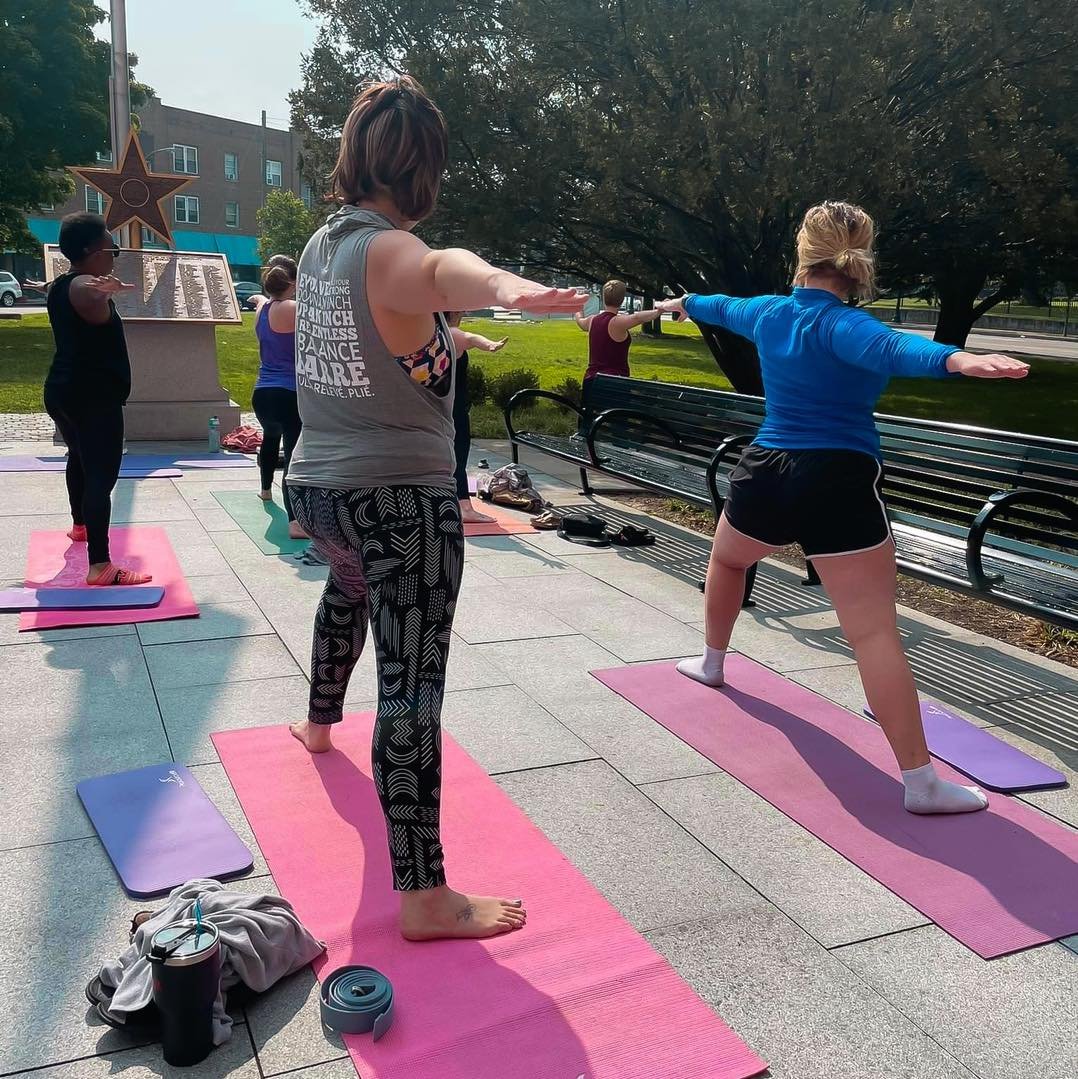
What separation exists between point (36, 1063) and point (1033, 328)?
63.6 m

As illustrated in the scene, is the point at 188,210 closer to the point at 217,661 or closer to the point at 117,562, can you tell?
the point at 117,562

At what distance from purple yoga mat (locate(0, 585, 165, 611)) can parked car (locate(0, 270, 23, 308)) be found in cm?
4550

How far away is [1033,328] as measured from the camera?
2286 inches

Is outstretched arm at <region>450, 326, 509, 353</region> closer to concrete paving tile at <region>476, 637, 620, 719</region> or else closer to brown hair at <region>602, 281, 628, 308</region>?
concrete paving tile at <region>476, 637, 620, 719</region>

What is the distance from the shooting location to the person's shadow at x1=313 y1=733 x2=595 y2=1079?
2.29 meters

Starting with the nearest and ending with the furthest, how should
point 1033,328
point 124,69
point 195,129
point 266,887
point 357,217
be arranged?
point 357,217, point 266,887, point 124,69, point 1033,328, point 195,129

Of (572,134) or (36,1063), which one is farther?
(572,134)

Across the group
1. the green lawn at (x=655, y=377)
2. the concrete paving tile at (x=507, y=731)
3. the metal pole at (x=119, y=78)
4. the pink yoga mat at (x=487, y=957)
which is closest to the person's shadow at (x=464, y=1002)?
the pink yoga mat at (x=487, y=957)

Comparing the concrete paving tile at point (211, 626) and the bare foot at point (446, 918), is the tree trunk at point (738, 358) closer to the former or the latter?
the concrete paving tile at point (211, 626)

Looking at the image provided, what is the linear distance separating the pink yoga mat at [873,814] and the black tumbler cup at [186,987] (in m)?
1.72

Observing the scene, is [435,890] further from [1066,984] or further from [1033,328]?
[1033,328]

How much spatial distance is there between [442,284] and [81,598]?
12.9ft

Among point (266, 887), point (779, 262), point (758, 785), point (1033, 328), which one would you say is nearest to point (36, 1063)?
point (266, 887)

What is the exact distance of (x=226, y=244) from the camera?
2798 inches
